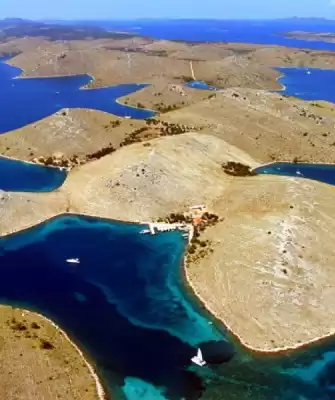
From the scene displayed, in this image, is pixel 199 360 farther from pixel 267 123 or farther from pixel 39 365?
pixel 267 123

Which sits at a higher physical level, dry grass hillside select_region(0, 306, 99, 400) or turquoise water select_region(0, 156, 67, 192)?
dry grass hillside select_region(0, 306, 99, 400)

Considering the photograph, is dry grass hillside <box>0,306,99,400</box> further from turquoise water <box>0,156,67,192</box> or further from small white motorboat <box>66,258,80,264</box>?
turquoise water <box>0,156,67,192</box>

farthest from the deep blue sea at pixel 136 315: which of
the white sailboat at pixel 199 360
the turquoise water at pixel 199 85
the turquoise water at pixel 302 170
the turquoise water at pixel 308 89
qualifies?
the turquoise water at pixel 308 89

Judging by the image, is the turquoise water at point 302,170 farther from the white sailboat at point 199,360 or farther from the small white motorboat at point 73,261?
the white sailboat at point 199,360

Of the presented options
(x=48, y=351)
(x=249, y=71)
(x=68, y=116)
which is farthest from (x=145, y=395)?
(x=249, y=71)

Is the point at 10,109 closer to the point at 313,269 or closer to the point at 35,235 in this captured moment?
the point at 35,235

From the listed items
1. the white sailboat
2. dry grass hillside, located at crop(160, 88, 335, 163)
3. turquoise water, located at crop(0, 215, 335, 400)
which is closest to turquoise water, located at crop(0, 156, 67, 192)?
turquoise water, located at crop(0, 215, 335, 400)
